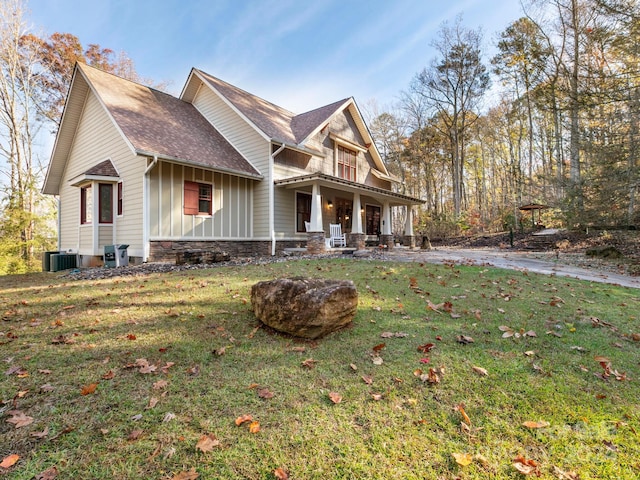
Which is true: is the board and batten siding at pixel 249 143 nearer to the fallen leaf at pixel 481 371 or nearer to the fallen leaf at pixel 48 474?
the fallen leaf at pixel 481 371

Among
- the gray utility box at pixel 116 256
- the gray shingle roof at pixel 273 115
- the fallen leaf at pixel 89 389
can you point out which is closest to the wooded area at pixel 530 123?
the gray shingle roof at pixel 273 115

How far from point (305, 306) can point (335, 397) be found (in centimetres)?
116

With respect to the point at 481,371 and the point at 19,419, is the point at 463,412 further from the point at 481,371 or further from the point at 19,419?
the point at 19,419

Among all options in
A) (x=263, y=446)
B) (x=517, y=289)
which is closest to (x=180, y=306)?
(x=263, y=446)

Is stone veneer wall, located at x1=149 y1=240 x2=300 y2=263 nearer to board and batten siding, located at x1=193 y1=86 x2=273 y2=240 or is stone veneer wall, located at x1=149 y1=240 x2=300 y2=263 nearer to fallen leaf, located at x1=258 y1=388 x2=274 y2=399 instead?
board and batten siding, located at x1=193 y1=86 x2=273 y2=240

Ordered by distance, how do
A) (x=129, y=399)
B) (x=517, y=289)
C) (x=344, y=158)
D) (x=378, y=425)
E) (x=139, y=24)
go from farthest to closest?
(x=344, y=158)
(x=139, y=24)
(x=517, y=289)
(x=129, y=399)
(x=378, y=425)

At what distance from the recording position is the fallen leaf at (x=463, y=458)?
171 centimetres

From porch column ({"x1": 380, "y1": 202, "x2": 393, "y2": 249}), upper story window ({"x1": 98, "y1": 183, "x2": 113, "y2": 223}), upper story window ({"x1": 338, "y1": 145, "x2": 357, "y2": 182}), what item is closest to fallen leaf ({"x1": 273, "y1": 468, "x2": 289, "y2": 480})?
upper story window ({"x1": 98, "y1": 183, "x2": 113, "y2": 223})

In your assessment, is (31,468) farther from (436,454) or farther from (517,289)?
(517,289)

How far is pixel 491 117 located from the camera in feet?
86.9

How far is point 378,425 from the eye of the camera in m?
2.01

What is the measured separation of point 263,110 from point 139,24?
244 inches

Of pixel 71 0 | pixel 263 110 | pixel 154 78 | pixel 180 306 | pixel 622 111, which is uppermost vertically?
pixel 154 78

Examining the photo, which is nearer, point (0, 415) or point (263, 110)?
point (0, 415)
